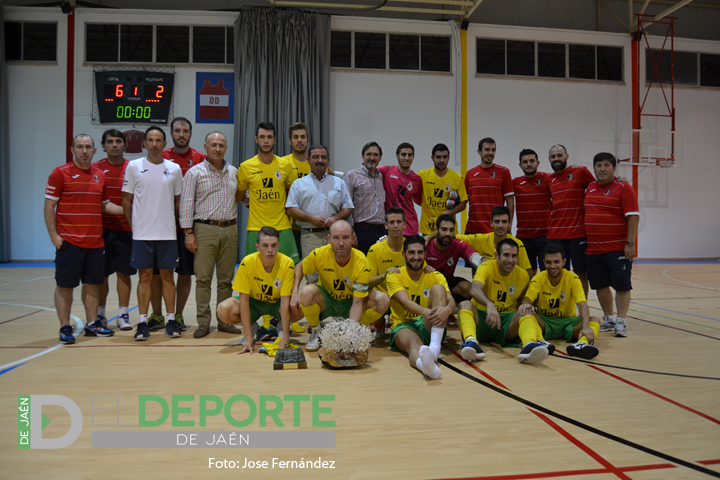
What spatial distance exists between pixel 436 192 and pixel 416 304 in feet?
6.24

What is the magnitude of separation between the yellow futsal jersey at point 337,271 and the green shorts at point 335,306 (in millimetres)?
27

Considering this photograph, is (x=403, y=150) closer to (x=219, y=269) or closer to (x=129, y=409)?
(x=219, y=269)

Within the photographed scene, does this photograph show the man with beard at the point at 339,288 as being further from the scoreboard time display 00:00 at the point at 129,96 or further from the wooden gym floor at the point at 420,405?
the scoreboard time display 00:00 at the point at 129,96

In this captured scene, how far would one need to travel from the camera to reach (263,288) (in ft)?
12.3

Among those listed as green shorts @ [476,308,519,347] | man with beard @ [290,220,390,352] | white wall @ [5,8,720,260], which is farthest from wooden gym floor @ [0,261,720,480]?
white wall @ [5,8,720,260]

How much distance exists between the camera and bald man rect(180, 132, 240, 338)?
414 centimetres

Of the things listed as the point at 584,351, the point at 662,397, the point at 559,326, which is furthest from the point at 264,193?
the point at 662,397

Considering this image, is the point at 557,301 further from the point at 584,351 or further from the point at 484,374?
the point at 484,374

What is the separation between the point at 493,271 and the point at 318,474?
2.57 metres

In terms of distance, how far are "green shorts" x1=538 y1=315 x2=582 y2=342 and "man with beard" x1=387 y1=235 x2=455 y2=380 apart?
91 centimetres

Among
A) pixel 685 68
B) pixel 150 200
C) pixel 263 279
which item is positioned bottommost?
pixel 263 279

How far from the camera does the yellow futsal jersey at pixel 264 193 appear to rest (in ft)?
14.1

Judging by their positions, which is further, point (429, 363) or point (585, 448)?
point (429, 363)

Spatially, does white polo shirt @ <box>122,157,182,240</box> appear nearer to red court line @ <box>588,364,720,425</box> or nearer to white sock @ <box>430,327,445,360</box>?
white sock @ <box>430,327,445,360</box>
